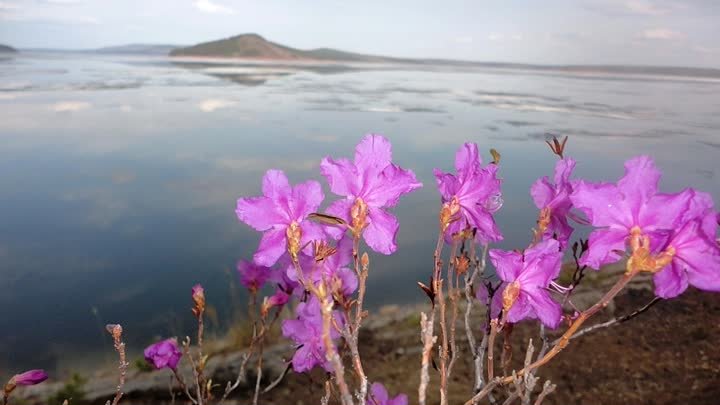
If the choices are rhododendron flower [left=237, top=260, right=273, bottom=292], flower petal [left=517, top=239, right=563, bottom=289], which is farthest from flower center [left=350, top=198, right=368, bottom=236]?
rhododendron flower [left=237, top=260, right=273, bottom=292]

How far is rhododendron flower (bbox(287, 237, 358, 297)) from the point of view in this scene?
4.14ft

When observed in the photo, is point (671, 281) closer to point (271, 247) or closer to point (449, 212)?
point (449, 212)

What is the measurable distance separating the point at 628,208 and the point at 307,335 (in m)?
0.99

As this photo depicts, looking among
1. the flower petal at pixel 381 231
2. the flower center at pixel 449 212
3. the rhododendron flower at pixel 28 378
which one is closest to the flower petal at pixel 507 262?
the flower center at pixel 449 212

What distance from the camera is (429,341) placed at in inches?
31.4

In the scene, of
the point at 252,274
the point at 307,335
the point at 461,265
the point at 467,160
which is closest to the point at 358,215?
the point at 467,160

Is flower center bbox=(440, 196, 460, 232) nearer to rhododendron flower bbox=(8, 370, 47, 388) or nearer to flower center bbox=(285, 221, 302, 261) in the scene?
flower center bbox=(285, 221, 302, 261)

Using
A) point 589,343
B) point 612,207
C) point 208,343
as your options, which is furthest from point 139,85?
point 612,207

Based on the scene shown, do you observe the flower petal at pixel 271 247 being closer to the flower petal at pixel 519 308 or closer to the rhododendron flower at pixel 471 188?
the rhododendron flower at pixel 471 188

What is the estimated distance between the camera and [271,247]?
1.11 m

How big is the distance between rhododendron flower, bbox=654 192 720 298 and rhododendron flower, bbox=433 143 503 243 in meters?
0.35

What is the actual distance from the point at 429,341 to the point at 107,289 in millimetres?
7064

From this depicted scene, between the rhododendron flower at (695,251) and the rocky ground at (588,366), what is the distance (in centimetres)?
319

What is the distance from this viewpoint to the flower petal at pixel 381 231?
1119mm
